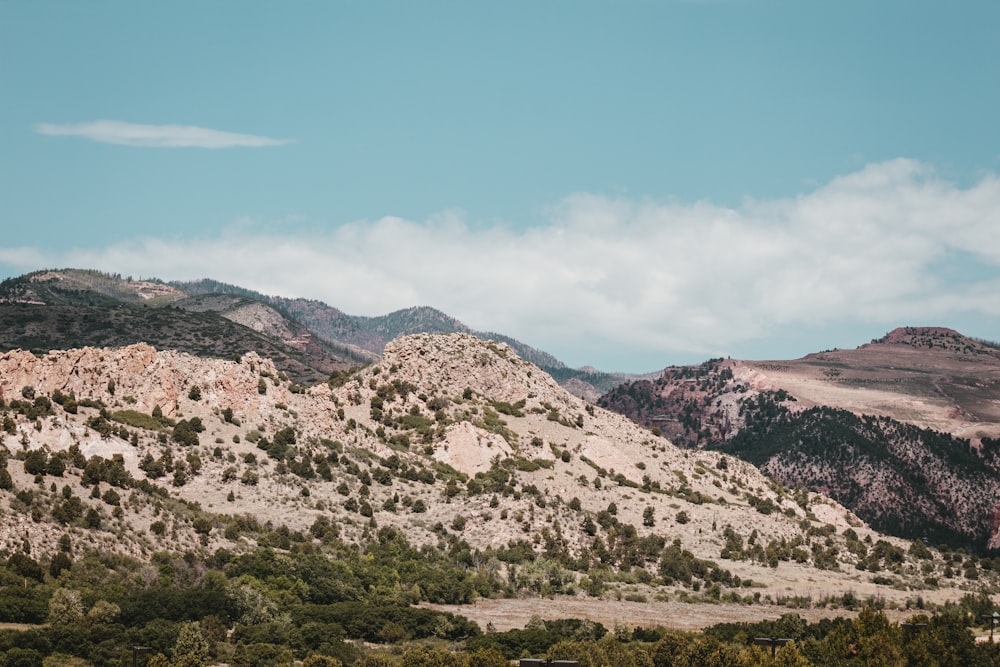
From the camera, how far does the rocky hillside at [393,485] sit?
79250mm

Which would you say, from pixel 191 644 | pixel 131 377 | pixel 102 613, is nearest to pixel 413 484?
pixel 131 377

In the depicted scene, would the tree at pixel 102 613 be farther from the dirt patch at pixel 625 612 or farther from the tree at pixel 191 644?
the dirt patch at pixel 625 612

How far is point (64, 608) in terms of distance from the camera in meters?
59.4

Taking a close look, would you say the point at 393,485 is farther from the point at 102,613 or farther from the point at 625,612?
the point at 102,613

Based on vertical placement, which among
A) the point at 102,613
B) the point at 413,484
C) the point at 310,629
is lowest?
the point at 310,629

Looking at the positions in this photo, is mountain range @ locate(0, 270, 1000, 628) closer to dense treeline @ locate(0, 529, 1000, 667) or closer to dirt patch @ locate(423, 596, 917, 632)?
dirt patch @ locate(423, 596, 917, 632)

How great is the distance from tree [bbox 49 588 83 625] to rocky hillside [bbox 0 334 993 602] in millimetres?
7727

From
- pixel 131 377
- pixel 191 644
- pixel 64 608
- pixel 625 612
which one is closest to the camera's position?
pixel 191 644

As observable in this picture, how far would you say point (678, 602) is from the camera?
288 feet

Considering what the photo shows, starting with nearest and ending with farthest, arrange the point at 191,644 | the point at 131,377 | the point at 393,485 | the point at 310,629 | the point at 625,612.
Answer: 1. the point at 191,644
2. the point at 310,629
3. the point at 625,612
4. the point at 131,377
5. the point at 393,485

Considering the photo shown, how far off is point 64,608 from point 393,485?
46.4 m

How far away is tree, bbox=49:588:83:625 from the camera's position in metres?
59.1

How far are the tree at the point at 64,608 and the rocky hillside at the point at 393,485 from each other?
773 centimetres

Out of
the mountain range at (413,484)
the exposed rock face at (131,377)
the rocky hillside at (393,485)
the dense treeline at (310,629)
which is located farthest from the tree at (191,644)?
the exposed rock face at (131,377)
